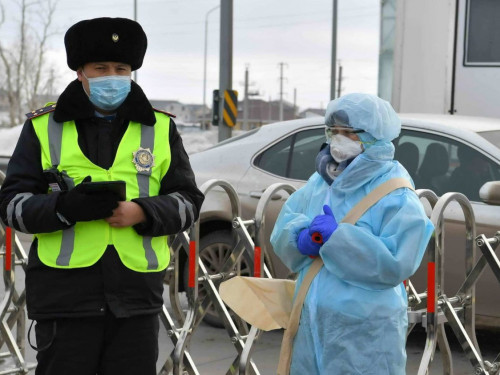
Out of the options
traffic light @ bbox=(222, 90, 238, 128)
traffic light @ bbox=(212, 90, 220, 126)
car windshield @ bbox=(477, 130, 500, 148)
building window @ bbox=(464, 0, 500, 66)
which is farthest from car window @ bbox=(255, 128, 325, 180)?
traffic light @ bbox=(212, 90, 220, 126)

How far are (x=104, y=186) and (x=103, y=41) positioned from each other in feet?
1.77

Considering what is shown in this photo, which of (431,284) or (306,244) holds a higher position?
(306,244)

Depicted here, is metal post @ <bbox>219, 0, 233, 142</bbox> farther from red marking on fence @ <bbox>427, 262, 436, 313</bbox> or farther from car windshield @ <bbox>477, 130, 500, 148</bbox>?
red marking on fence @ <bbox>427, 262, 436, 313</bbox>

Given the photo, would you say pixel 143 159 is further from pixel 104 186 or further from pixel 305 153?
pixel 305 153

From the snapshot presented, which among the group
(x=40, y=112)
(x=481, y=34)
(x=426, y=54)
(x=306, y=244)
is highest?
(x=481, y=34)

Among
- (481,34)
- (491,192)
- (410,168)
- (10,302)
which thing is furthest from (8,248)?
(481,34)

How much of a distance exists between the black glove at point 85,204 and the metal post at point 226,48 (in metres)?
14.5

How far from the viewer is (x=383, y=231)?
3.39m

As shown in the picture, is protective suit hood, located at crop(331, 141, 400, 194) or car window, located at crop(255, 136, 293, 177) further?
car window, located at crop(255, 136, 293, 177)

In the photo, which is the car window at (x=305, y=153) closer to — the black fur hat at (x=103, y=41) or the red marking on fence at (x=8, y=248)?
the red marking on fence at (x=8, y=248)

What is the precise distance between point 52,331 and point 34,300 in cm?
12

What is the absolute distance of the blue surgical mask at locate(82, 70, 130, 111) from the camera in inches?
135

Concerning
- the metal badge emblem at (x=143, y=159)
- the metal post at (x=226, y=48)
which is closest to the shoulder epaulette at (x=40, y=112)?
the metal badge emblem at (x=143, y=159)

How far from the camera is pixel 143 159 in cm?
344
